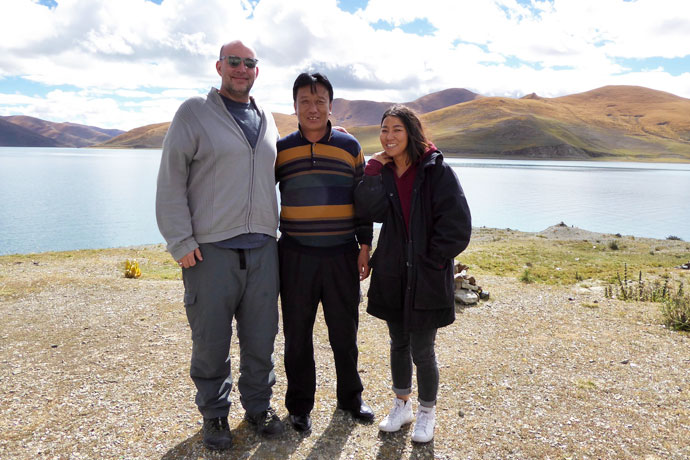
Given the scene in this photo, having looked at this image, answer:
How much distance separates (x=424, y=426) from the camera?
3709mm

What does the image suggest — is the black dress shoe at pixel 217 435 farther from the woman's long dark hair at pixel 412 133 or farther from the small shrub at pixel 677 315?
the small shrub at pixel 677 315

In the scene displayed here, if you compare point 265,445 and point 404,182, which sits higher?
point 404,182

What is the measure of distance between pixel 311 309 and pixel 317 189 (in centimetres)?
98

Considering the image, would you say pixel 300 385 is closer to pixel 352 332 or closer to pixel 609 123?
pixel 352 332

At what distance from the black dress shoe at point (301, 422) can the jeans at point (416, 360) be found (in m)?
0.82

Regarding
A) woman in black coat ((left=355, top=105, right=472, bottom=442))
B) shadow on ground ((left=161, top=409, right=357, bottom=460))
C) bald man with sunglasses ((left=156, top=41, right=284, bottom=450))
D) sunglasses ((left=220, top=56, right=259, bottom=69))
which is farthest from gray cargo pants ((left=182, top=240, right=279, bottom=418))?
sunglasses ((left=220, top=56, right=259, bottom=69))

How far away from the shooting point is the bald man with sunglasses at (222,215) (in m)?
3.09

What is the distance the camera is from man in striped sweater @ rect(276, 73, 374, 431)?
3379 mm

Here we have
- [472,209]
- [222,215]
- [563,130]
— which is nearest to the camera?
[222,215]

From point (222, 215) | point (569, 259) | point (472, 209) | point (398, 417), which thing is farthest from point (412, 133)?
point (472, 209)

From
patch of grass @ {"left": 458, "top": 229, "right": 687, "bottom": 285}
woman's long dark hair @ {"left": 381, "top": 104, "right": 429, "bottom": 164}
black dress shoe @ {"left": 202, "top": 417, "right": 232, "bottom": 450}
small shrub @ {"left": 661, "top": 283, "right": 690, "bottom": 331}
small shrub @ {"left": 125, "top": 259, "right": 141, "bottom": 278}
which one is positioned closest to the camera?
woman's long dark hair @ {"left": 381, "top": 104, "right": 429, "bottom": 164}

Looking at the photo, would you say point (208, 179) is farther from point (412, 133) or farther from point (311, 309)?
point (412, 133)

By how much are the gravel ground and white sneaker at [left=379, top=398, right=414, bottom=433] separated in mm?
83

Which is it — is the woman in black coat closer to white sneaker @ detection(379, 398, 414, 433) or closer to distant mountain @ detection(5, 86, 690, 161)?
white sneaker @ detection(379, 398, 414, 433)
